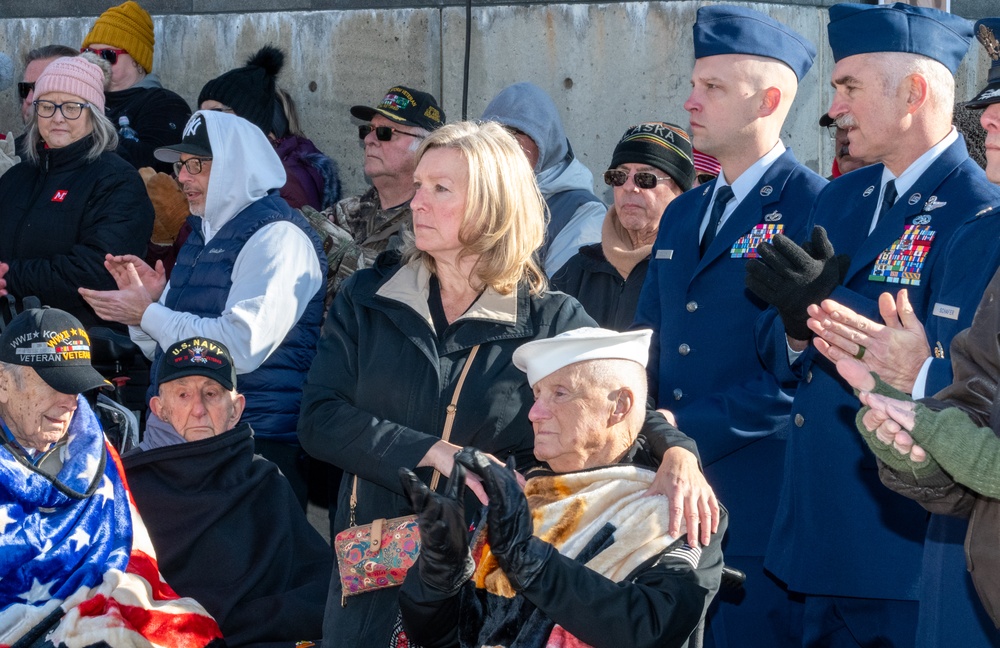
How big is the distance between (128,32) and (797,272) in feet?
15.6

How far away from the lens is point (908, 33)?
3590 mm

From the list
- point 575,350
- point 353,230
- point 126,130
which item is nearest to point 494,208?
point 575,350

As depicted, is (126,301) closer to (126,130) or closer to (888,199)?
(126,130)

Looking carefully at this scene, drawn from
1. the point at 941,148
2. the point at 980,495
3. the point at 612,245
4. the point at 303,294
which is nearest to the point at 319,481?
the point at 303,294

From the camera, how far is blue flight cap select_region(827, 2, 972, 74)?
3588 millimetres

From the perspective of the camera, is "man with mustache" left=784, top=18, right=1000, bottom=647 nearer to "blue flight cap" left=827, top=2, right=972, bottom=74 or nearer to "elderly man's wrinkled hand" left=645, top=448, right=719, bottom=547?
"blue flight cap" left=827, top=2, right=972, bottom=74

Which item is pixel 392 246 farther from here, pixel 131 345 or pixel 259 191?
pixel 131 345

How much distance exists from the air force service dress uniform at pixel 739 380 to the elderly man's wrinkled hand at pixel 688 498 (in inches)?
25.7

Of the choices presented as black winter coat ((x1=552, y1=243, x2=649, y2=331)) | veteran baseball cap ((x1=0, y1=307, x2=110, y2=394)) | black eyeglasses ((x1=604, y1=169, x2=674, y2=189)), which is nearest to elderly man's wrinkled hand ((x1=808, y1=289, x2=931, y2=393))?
black winter coat ((x1=552, y1=243, x2=649, y2=331))

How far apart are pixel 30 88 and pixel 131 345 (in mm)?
2027

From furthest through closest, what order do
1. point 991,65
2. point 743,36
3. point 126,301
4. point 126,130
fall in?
point 126,130 → point 126,301 → point 743,36 → point 991,65

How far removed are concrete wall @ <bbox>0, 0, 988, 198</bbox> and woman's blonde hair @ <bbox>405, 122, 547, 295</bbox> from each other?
2719mm

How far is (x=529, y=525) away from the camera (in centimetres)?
292

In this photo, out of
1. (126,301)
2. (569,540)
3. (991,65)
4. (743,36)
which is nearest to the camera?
(569,540)
